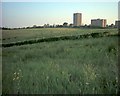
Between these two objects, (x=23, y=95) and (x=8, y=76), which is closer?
(x=23, y=95)

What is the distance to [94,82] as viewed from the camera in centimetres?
537

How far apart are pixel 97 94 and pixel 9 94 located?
1901 millimetres

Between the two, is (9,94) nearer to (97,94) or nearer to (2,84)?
(2,84)

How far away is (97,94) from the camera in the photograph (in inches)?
193

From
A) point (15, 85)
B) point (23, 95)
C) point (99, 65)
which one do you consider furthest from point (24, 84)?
point (99, 65)

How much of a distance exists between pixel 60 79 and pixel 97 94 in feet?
3.71

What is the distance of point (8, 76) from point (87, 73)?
2.08 meters

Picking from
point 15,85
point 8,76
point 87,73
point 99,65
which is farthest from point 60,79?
point 99,65

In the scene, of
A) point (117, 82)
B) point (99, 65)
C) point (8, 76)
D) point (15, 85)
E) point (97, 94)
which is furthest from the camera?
point (99, 65)

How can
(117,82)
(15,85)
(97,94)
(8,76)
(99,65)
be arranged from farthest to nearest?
(99,65) → (8,76) → (15,85) → (117,82) → (97,94)

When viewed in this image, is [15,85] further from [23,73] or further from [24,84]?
[23,73]

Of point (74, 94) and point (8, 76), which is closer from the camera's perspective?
point (74, 94)

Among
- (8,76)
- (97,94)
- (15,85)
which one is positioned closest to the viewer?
(97,94)

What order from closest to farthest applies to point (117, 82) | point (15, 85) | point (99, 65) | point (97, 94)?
point (97, 94) → point (117, 82) → point (15, 85) → point (99, 65)
